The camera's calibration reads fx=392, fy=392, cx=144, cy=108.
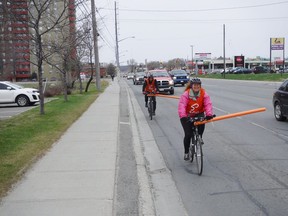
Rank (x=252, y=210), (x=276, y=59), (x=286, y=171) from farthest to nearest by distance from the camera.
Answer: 1. (x=276, y=59)
2. (x=286, y=171)
3. (x=252, y=210)

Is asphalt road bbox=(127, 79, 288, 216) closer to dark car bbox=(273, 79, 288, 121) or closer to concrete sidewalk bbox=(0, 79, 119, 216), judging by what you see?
dark car bbox=(273, 79, 288, 121)

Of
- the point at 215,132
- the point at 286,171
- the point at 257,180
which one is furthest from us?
the point at 215,132

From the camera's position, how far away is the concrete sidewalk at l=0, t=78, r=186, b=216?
5.01m

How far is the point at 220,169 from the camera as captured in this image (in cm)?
723

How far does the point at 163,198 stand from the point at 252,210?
50.4 inches

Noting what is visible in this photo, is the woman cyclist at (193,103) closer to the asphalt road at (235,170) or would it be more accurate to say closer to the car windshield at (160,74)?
the asphalt road at (235,170)

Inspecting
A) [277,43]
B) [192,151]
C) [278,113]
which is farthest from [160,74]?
[277,43]

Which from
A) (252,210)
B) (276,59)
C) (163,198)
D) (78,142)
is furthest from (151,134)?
(276,59)

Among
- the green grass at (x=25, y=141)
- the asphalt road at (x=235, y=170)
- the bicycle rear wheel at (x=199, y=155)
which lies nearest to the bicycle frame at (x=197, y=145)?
the bicycle rear wheel at (x=199, y=155)

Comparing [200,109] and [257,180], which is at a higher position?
[200,109]

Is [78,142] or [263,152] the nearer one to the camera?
[263,152]

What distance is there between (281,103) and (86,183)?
9.16 m

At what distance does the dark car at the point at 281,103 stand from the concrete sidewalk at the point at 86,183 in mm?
5273

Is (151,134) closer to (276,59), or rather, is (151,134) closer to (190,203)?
(190,203)
